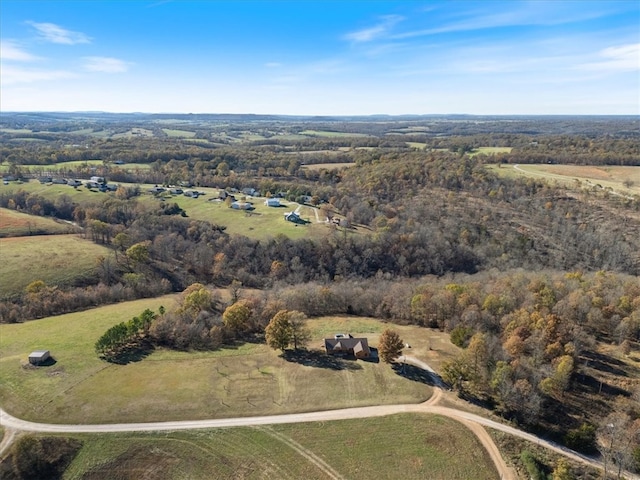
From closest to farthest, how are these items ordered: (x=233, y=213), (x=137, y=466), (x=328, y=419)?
1. (x=137, y=466)
2. (x=328, y=419)
3. (x=233, y=213)

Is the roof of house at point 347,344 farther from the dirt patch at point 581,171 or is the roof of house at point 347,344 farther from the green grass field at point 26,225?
the dirt patch at point 581,171

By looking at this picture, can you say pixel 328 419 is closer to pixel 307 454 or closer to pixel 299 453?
pixel 307 454

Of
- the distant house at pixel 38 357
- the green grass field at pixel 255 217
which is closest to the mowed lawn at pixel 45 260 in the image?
the distant house at pixel 38 357

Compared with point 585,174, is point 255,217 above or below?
below

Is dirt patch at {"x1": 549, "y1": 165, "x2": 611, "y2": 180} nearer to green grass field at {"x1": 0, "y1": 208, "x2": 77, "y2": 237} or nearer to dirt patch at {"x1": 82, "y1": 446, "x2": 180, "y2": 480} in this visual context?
dirt patch at {"x1": 82, "y1": 446, "x2": 180, "y2": 480}

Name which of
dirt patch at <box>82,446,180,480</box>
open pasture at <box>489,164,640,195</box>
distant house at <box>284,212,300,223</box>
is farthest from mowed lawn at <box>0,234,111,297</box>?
open pasture at <box>489,164,640,195</box>

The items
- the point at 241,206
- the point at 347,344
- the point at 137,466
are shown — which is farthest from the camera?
the point at 241,206

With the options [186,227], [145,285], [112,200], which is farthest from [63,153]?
[145,285]

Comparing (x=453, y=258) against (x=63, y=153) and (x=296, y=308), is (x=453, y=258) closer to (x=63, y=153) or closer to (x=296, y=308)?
(x=296, y=308)

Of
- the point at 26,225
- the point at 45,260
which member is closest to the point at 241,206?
the point at 45,260
